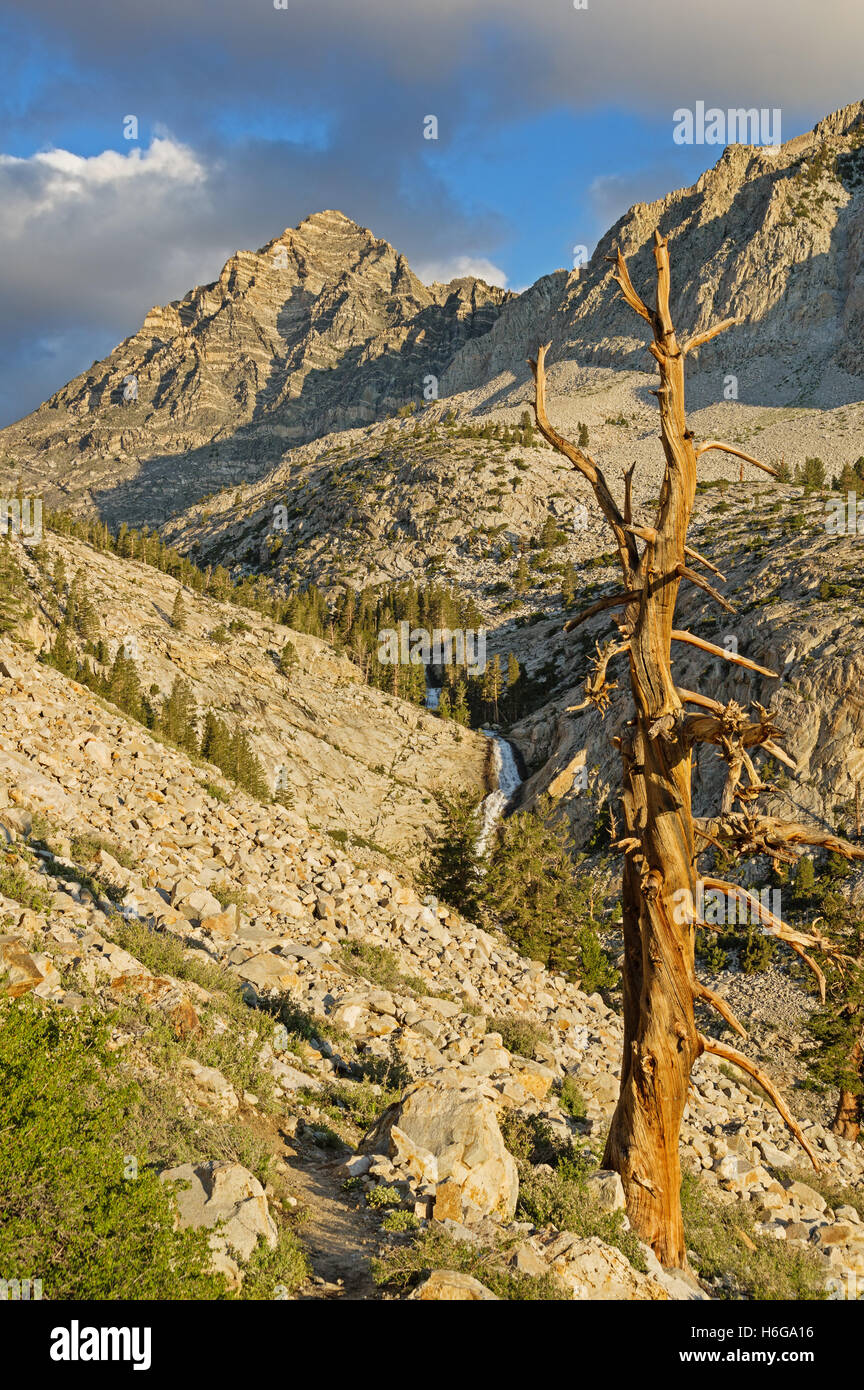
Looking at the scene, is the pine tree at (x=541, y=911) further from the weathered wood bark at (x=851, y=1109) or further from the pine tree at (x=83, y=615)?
the pine tree at (x=83, y=615)

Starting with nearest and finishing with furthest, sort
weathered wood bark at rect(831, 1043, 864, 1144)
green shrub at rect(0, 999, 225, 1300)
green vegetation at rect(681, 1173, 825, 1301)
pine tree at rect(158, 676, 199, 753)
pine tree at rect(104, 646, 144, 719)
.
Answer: green shrub at rect(0, 999, 225, 1300)
green vegetation at rect(681, 1173, 825, 1301)
weathered wood bark at rect(831, 1043, 864, 1144)
pine tree at rect(104, 646, 144, 719)
pine tree at rect(158, 676, 199, 753)

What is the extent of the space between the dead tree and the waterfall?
39.5 meters

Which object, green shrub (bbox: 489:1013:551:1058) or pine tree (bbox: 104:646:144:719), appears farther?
pine tree (bbox: 104:646:144:719)

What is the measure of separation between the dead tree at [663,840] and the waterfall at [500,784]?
39543mm

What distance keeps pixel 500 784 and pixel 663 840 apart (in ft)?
171

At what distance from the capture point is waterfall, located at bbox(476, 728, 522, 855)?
5378 cm

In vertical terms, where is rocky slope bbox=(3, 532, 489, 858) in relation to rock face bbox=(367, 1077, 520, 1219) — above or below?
above

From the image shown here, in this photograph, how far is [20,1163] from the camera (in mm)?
5559

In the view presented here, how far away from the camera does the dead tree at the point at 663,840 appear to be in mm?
8125

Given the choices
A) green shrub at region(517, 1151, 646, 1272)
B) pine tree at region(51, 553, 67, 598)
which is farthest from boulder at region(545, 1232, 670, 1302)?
pine tree at region(51, 553, 67, 598)

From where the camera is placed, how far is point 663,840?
8.41 m

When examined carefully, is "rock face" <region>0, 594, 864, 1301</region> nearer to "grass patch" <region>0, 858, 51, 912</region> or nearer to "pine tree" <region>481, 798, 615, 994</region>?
"grass patch" <region>0, 858, 51, 912</region>

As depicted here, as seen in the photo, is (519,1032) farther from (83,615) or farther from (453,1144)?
(83,615)

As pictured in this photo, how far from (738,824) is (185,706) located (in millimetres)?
40230
